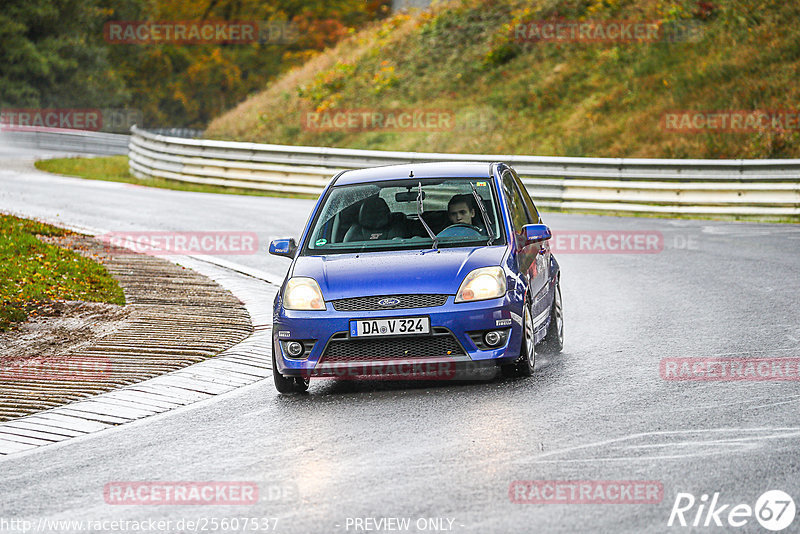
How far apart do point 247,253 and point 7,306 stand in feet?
18.7

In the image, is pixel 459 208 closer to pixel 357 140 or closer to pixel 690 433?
pixel 690 433

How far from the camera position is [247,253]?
17.3 metres

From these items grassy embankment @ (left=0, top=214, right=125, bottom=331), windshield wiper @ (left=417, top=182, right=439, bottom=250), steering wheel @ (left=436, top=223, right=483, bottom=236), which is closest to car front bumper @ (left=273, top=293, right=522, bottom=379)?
windshield wiper @ (left=417, top=182, right=439, bottom=250)

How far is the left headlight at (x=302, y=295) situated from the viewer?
28.3ft

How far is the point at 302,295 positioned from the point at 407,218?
1.29 metres

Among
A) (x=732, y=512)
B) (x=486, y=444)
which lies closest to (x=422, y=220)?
(x=486, y=444)

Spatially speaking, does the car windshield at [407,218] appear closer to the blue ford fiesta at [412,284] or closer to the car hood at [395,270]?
the blue ford fiesta at [412,284]

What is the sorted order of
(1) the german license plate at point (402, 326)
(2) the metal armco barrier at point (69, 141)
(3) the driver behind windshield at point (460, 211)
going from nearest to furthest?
1. (1) the german license plate at point (402, 326)
2. (3) the driver behind windshield at point (460, 211)
3. (2) the metal armco barrier at point (69, 141)

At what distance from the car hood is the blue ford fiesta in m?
0.01

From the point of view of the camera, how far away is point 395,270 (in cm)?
867

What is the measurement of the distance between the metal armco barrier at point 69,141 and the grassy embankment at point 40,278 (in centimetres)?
2731

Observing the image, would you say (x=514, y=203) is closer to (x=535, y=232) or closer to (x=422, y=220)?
(x=535, y=232)

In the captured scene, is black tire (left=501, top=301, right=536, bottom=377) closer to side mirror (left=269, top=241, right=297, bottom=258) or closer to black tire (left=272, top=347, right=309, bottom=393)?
black tire (left=272, top=347, right=309, bottom=393)

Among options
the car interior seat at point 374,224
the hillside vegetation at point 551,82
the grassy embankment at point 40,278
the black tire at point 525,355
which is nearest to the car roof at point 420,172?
the car interior seat at point 374,224
